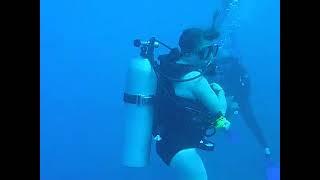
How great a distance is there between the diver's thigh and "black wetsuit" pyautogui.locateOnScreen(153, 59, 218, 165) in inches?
2.5

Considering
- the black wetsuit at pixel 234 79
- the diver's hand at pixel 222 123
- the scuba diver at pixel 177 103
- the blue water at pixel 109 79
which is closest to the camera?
the diver's hand at pixel 222 123

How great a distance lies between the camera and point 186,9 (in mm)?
25047

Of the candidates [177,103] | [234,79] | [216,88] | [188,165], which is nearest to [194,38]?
[216,88]

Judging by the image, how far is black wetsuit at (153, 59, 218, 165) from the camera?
13.7ft

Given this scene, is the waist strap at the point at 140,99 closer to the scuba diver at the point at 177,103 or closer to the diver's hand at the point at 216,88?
the scuba diver at the point at 177,103

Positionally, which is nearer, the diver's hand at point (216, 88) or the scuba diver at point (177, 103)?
the scuba diver at point (177, 103)

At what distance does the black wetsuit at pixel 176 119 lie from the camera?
4.18 m

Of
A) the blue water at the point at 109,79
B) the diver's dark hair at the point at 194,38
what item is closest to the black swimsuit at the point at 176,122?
the diver's dark hair at the point at 194,38

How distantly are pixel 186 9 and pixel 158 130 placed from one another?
21.3 m

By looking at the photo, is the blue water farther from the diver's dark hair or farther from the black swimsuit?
the diver's dark hair

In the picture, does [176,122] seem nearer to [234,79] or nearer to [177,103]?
[177,103]

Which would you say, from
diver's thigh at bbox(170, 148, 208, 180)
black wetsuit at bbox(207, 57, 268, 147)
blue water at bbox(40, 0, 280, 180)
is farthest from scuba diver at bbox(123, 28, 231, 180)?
blue water at bbox(40, 0, 280, 180)

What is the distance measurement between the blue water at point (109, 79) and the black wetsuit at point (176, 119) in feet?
17.8

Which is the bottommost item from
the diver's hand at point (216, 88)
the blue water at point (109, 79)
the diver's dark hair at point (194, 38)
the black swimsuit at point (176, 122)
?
the blue water at point (109, 79)
